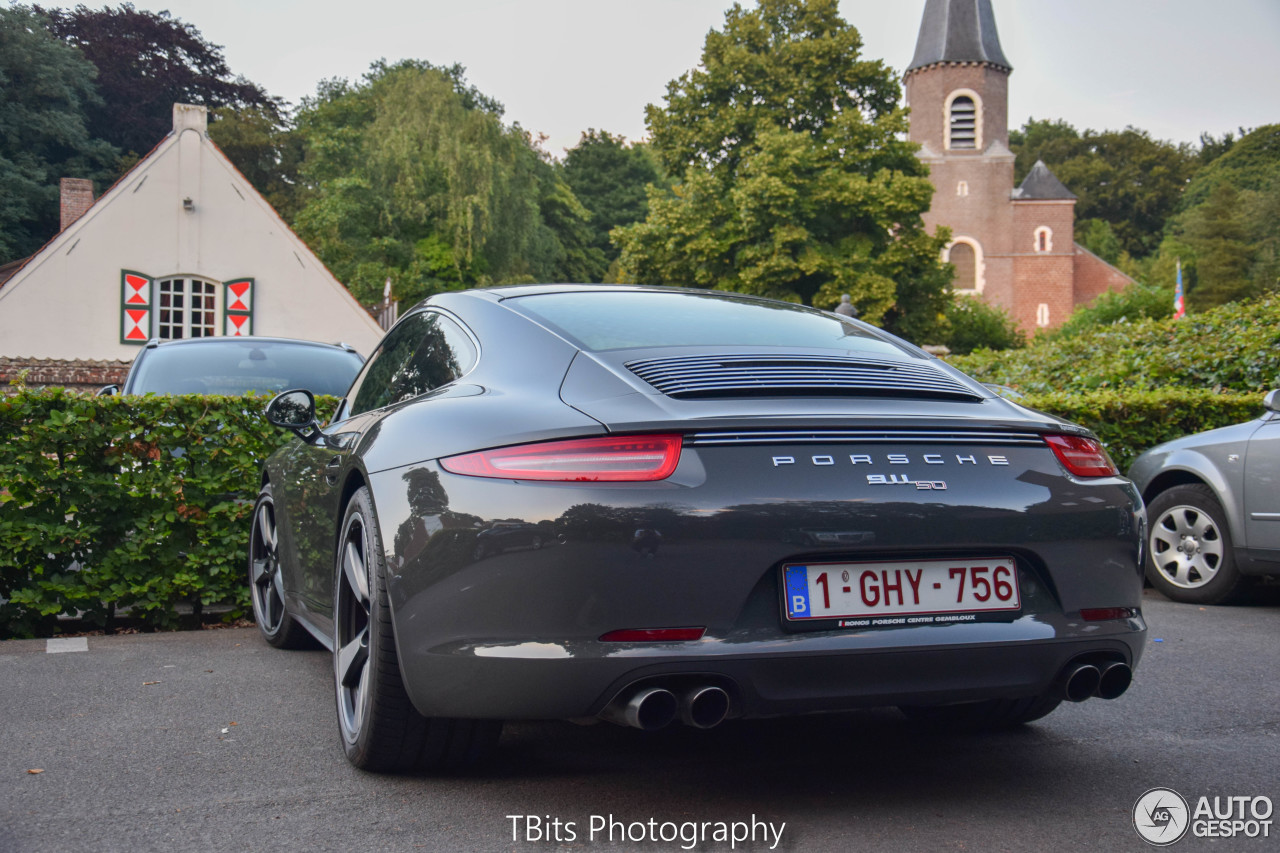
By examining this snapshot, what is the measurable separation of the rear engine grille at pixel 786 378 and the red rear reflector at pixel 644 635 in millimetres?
604

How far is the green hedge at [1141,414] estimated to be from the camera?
8461 mm

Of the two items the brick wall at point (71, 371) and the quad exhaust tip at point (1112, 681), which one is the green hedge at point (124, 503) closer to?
the quad exhaust tip at point (1112, 681)

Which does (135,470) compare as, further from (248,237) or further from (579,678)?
(248,237)

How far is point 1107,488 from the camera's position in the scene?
3238 mm

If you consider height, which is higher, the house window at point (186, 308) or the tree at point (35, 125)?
the tree at point (35, 125)

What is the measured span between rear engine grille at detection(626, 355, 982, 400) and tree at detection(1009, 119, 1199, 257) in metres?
90.8

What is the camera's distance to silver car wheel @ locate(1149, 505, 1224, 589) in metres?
7.11

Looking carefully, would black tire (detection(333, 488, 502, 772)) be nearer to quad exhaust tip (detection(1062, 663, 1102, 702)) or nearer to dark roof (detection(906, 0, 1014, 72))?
quad exhaust tip (detection(1062, 663, 1102, 702))

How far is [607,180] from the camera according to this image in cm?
7431

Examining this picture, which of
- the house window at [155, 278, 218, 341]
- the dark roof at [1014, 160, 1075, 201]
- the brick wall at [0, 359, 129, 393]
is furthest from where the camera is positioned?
the dark roof at [1014, 160, 1075, 201]

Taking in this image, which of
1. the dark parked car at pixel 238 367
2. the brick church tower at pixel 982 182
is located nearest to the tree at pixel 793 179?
the brick church tower at pixel 982 182

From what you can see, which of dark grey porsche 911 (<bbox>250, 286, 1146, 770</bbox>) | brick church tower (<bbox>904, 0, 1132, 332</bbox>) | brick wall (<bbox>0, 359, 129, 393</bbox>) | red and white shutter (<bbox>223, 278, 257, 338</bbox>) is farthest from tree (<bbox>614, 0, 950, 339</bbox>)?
dark grey porsche 911 (<bbox>250, 286, 1146, 770</bbox>)

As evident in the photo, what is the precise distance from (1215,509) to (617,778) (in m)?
5.04

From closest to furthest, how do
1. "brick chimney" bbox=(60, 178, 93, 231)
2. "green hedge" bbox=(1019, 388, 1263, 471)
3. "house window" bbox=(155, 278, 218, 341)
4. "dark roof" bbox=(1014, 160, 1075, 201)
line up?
"green hedge" bbox=(1019, 388, 1263, 471), "house window" bbox=(155, 278, 218, 341), "brick chimney" bbox=(60, 178, 93, 231), "dark roof" bbox=(1014, 160, 1075, 201)
